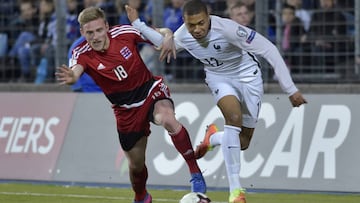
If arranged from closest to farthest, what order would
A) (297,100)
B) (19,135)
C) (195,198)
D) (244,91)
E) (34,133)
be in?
(195,198) < (297,100) < (244,91) < (34,133) < (19,135)

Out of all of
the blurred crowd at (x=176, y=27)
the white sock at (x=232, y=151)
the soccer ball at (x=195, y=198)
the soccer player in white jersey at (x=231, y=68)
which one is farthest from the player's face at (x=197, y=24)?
the blurred crowd at (x=176, y=27)

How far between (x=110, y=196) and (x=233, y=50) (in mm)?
2629

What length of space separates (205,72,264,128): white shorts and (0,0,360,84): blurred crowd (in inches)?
126

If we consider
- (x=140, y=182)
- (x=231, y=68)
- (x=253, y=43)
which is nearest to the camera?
(x=253, y=43)

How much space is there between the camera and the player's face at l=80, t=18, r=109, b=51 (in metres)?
11.8

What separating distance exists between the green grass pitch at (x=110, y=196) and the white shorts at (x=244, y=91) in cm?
102

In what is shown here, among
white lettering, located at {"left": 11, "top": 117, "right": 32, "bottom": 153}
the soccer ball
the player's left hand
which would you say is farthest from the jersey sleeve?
white lettering, located at {"left": 11, "top": 117, "right": 32, "bottom": 153}

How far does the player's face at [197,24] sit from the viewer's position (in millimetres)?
11750

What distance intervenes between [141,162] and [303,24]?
4.91 metres

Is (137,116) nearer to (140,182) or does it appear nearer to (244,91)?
(140,182)

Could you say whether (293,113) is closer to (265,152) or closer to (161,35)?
(265,152)

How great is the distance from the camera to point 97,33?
11.8 meters

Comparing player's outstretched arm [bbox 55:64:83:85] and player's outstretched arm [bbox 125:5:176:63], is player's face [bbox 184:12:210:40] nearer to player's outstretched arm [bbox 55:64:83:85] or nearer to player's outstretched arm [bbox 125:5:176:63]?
player's outstretched arm [bbox 125:5:176:63]

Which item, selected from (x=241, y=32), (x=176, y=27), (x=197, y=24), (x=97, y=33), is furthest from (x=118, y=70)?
(x=176, y=27)
